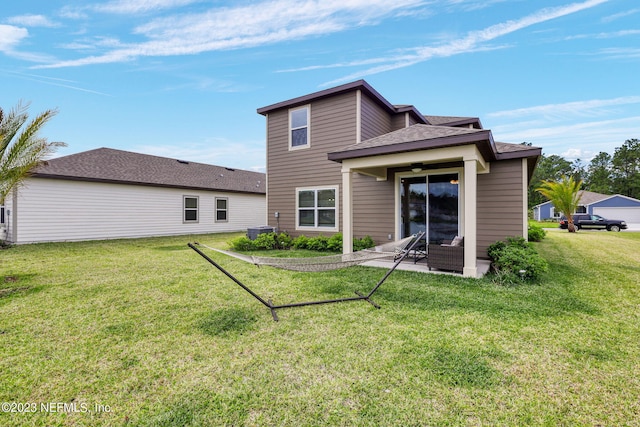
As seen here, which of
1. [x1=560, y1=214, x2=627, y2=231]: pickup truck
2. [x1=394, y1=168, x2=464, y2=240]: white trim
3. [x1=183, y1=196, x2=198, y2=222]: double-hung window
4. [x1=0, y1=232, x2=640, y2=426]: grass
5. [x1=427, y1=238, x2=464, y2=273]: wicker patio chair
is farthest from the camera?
[x1=560, y1=214, x2=627, y2=231]: pickup truck

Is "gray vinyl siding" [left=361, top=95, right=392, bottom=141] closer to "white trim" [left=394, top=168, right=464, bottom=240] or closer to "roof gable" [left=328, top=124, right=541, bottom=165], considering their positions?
"white trim" [left=394, top=168, right=464, bottom=240]

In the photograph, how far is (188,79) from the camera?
42.3ft

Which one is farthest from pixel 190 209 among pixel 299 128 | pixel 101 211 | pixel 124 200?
pixel 299 128

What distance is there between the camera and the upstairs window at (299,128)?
364 inches

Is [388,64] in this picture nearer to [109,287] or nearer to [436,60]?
[436,60]

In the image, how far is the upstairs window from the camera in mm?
9250

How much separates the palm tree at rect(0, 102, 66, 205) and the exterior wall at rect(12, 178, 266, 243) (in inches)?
247

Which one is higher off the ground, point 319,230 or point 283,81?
point 283,81

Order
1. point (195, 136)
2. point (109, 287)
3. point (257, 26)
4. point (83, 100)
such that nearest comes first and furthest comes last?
point (109, 287), point (257, 26), point (83, 100), point (195, 136)

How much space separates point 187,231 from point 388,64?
39.6 feet

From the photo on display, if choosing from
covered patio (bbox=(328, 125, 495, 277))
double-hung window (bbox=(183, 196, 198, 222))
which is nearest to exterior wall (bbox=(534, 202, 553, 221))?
covered patio (bbox=(328, 125, 495, 277))

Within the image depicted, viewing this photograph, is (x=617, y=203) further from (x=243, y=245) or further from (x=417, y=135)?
(x=243, y=245)

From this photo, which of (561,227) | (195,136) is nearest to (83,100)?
(195,136)

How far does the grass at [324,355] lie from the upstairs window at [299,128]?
579 centimetres
